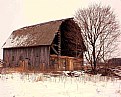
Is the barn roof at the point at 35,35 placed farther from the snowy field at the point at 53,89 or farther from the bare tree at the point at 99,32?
the snowy field at the point at 53,89

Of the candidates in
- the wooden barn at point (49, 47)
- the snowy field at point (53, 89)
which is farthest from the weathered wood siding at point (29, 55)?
the snowy field at point (53, 89)

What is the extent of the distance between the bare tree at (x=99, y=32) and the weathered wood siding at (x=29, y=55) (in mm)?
5820

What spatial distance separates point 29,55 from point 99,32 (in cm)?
1146

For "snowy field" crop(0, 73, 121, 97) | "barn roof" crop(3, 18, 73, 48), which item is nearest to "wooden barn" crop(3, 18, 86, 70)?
"barn roof" crop(3, 18, 73, 48)

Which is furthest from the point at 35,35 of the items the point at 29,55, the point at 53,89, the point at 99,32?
the point at 53,89

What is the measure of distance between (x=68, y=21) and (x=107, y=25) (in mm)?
6533

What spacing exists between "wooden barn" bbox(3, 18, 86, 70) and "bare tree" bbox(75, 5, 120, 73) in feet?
4.95

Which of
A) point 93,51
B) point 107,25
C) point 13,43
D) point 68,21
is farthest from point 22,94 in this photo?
point 13,43

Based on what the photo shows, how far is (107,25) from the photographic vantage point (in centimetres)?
3256

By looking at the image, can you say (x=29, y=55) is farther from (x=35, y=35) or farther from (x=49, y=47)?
(x=49, y=47)

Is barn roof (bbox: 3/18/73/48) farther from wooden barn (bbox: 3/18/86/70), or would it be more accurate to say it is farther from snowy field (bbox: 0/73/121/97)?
snowy field (bbox: 0/73/121/97)

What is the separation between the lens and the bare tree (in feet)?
105

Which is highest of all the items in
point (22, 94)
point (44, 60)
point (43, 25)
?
point (43, 25)

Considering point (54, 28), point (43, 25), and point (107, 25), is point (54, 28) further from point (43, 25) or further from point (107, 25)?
point (107, 25)
